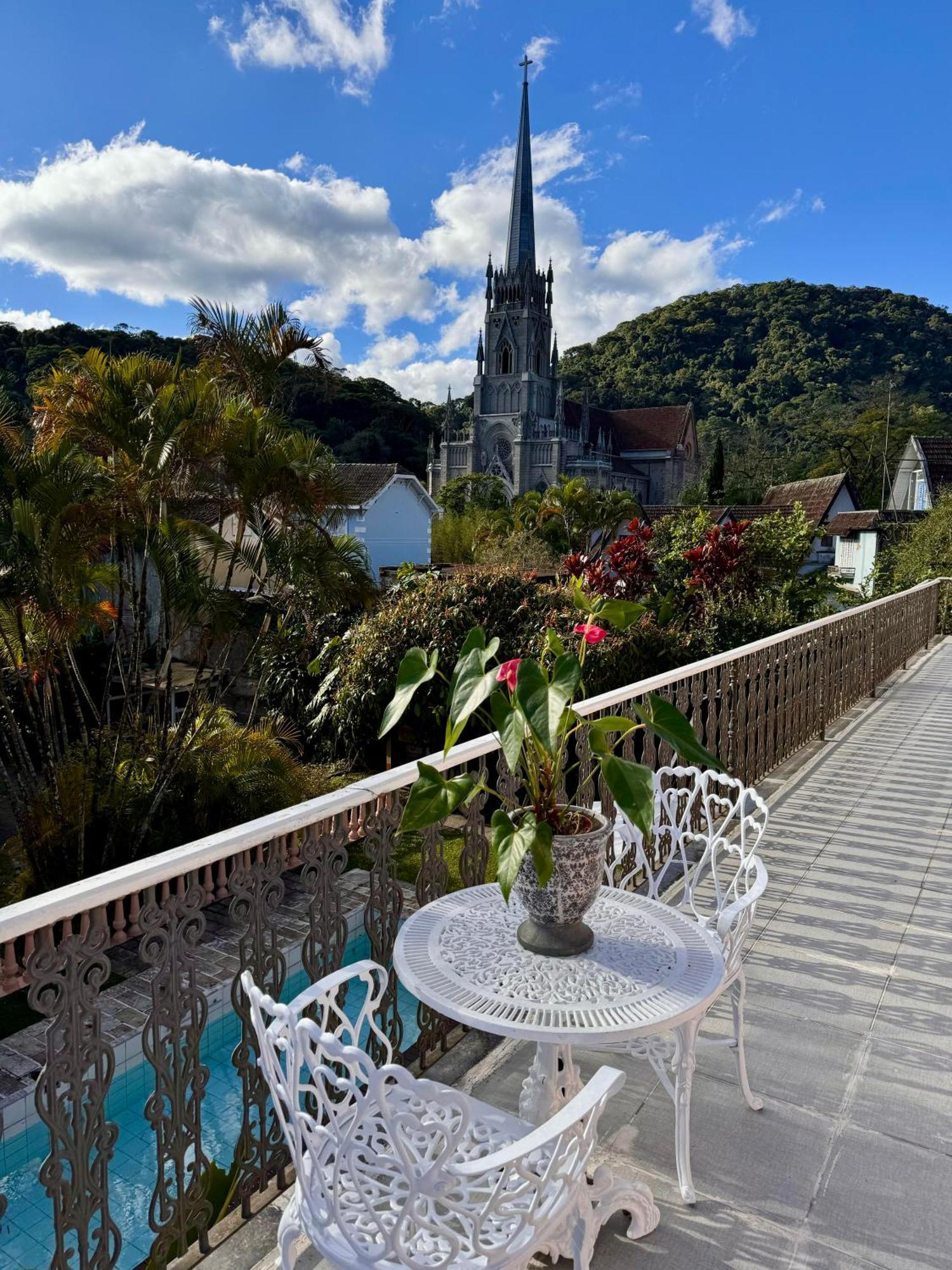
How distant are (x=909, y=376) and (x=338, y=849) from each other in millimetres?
64057

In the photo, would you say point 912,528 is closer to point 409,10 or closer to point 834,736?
point 834,736

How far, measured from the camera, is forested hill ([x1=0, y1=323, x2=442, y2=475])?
16.5 m

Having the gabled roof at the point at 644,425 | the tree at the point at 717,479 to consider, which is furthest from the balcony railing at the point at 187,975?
the gabled roof at the point at 644,425

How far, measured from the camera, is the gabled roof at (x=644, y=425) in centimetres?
6419

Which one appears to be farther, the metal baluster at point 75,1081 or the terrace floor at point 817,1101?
the terrace floor at point 817,1101

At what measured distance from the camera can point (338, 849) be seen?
7.07 feet

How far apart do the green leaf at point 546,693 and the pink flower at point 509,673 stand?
47mm

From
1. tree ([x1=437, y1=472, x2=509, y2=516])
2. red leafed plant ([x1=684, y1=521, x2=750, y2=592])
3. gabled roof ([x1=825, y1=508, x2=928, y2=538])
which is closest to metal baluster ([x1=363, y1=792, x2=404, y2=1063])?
red leafed plant ([x1=684, y1=521, x2=750, y2=592])

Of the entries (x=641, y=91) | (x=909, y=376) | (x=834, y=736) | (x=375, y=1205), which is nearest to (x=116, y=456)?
(x=834, y=736)

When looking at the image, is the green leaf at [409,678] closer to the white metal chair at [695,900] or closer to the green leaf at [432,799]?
the green leaf at [432,799]

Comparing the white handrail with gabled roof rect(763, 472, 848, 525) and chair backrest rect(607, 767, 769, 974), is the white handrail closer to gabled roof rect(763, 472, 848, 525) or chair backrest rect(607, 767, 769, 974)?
chair backrest rect(607, 767, 769, 974)

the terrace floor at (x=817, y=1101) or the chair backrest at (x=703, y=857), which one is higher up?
the chair backrest at (x=703, y=857)

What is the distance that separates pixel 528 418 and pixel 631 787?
58.9 m

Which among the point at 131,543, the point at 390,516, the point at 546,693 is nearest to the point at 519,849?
the point at 546,693
